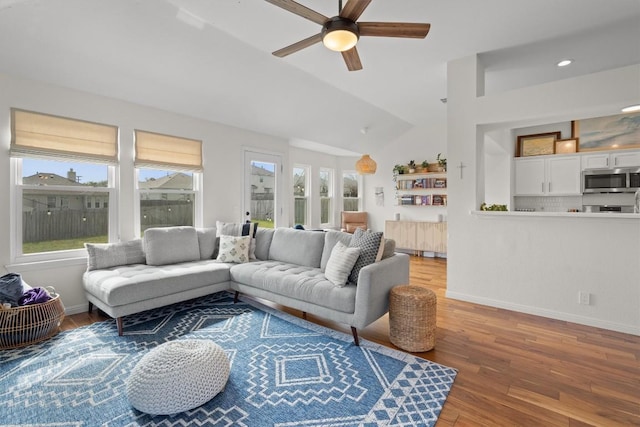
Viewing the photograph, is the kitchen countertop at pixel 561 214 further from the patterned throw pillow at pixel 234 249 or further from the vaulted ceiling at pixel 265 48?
the patterned throw pillow at pixel 234 249

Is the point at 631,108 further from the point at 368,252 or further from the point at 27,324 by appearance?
the point at 27,324

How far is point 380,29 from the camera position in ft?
7.04

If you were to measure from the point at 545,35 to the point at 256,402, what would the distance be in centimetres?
409

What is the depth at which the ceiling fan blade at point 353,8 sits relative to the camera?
1887 millimetres

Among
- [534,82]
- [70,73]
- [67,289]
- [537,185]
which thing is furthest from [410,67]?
[67,289]

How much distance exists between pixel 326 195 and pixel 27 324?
6.09 metres

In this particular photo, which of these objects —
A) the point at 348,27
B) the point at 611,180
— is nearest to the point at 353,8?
the point at 348,27

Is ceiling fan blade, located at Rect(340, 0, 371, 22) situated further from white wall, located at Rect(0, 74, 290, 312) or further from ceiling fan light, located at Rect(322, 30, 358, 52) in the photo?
white wall, located at Rect(0, 74, 290, 312)

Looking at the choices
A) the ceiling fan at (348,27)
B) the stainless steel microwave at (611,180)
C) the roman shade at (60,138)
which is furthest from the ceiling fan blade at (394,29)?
the stainless steel microwave at (611,180)

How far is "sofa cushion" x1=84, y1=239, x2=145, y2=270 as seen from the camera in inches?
129

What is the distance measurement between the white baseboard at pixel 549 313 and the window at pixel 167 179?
3.86 meters

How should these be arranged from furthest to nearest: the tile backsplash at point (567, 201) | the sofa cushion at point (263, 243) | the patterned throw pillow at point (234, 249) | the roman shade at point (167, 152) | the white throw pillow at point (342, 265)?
the tile backsplash at point (567, 201), the sofa cushion at point (263, 243), the roman shade at point (167, 152), the patterned throw pillow at point (234, 249), the white throw pillow at point (342, 265)

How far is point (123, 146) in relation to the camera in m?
3.77

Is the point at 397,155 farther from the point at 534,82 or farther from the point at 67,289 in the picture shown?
the point at 67,289
